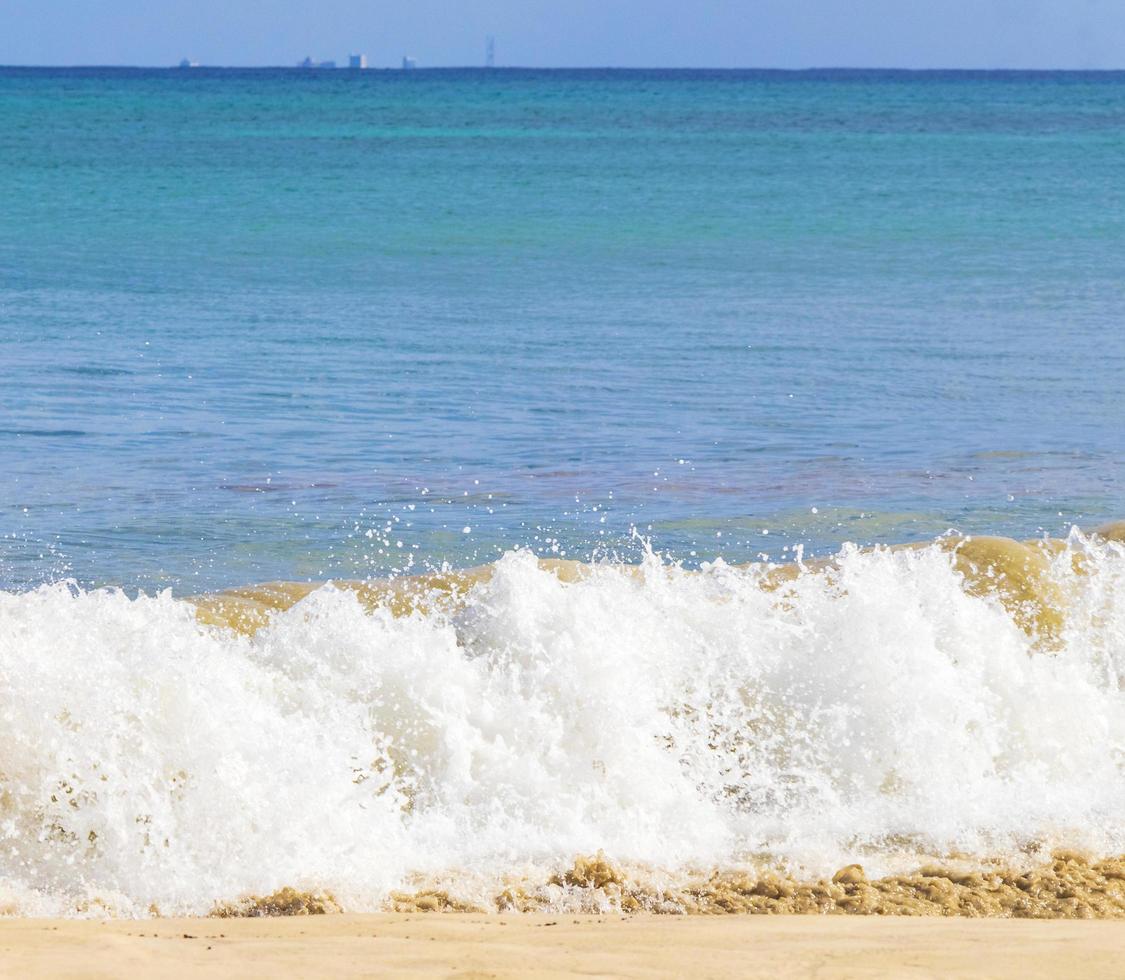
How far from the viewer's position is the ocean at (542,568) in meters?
5.38

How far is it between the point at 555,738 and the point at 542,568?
1.60m

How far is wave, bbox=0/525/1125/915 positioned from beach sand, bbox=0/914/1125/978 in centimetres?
39

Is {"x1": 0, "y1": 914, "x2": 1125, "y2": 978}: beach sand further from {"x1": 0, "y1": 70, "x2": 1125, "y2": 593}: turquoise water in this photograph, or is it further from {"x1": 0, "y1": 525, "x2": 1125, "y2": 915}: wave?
{"x1": 0, "y1": 70, "x2": 1125, "y2": 593}: turquoise water

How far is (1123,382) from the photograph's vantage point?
45.8 feet

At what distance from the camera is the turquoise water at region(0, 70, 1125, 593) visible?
9.37m

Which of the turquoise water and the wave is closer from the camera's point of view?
the wave

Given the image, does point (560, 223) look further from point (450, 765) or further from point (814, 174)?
point (450, 765)

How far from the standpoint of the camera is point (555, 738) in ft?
19.5

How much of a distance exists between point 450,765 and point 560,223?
909 inches

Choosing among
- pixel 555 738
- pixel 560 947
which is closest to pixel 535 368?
pixel 555 738

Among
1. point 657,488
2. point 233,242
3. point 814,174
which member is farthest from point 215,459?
point 814,174

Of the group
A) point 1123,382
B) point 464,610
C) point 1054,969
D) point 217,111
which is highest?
point 217,111

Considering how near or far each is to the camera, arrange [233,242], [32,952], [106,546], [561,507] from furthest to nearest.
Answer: [233,242] < [561,507] < [106,546] < [32,952]

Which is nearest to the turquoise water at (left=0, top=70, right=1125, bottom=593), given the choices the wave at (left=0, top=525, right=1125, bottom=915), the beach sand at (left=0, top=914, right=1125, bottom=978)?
the wave at (left=0, top=525, right=1125, bottom=915)
